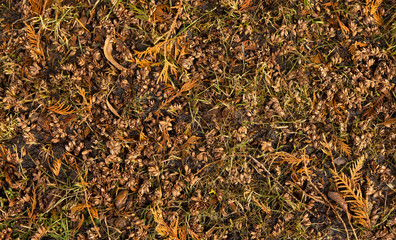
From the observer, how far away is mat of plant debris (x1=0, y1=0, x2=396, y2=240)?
191 cm

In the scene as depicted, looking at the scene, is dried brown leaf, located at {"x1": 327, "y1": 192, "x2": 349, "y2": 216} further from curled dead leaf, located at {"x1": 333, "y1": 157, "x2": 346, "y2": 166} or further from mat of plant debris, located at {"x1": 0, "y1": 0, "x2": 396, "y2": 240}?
curled dead leaf, located at {"x1": 333, "y1": 157, "x2": 346, "y2": 166}

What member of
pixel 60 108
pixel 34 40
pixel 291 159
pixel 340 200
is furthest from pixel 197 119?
pixel 34 40

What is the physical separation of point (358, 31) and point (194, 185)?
148 cm

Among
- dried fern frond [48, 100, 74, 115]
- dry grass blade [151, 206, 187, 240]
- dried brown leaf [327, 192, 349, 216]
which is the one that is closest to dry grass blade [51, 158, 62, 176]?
dried fern frond [48, 100, 74, 115]

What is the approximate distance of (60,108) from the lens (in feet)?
6.40

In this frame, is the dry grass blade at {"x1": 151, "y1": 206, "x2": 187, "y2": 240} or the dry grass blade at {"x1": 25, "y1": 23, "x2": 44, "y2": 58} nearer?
the dry grass blade at {"x1": 151, "y1": 206, "x2": 187, "y2": 240}

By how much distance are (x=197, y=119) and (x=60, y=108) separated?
0.88 m

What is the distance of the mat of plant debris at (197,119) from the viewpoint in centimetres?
191

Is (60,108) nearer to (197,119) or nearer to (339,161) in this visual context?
(197,119)

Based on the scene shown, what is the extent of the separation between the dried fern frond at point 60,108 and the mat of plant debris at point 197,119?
0.04 feet

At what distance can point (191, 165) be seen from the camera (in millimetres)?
1942

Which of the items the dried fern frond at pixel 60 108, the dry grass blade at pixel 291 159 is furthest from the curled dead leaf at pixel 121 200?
the dry grass blade at pixel 291 159

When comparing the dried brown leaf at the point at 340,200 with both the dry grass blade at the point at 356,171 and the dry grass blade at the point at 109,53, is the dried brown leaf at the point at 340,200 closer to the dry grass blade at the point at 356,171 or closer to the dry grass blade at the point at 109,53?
the dry grass blade at the point at 356,171

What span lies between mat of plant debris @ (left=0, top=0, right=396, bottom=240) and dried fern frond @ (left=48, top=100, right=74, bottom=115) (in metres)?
0.01
